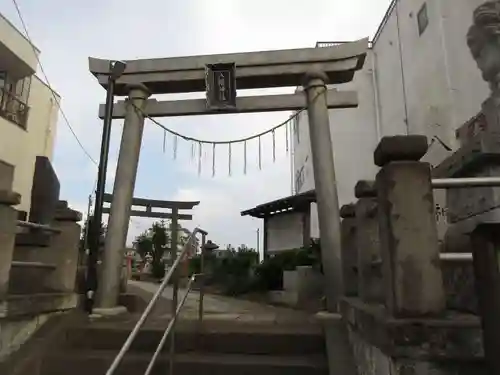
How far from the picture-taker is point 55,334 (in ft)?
14.2

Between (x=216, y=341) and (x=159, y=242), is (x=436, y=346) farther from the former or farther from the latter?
(x=159, y=242)

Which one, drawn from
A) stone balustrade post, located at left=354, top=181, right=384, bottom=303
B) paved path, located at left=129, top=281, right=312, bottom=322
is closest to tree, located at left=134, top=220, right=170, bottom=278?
paved path, located at left=129, top=281, right=312, bottom=322

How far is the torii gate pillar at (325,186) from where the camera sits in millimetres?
5484

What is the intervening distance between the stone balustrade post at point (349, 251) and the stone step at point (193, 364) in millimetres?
888

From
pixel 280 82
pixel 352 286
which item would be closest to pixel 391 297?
pixel 352 286

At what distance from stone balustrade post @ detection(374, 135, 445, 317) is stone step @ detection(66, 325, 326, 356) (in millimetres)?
1906

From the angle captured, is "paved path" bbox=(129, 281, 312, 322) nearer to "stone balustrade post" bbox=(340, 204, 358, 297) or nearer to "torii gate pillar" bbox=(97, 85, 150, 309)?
"torii gate pillar" bbox=(97, 85, 150, 309)

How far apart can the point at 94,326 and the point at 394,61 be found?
532 inches

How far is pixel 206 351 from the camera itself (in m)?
4.20

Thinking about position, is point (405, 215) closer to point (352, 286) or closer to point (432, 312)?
point (432, 312)

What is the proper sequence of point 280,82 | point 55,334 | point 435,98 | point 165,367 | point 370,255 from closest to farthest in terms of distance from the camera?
point 370,255 < point 165,367 < point 55,334 < point 280,82 < point 435,98

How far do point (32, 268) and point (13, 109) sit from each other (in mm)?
10204

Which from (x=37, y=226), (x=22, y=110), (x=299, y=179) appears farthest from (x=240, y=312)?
(x=299, y=179)

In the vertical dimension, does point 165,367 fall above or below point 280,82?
below
